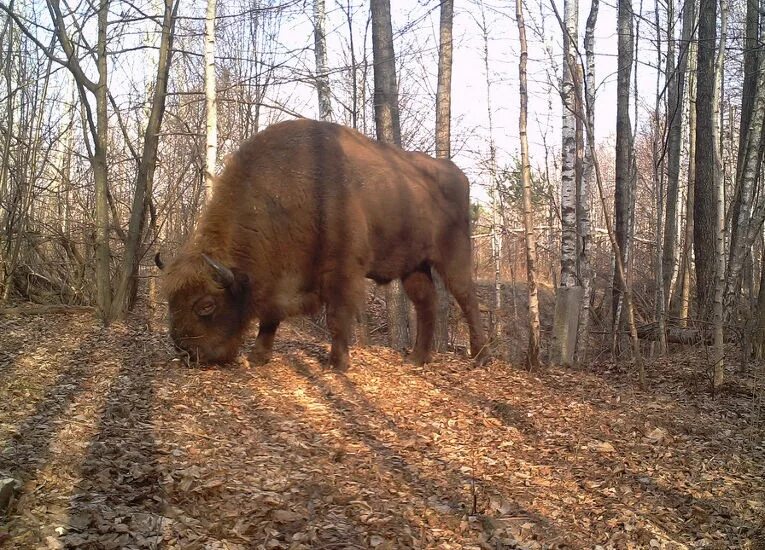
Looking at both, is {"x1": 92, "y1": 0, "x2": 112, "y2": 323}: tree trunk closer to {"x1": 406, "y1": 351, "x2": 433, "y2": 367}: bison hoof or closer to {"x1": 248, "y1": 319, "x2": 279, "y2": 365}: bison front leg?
{"x1": 248, "y1": 319, "x2": 279, "y2": 365}: bison front leg

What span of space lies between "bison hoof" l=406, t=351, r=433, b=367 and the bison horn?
2901 millimetres

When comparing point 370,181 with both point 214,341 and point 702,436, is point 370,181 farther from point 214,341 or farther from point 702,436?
point 702,436

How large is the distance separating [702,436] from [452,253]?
4.20m

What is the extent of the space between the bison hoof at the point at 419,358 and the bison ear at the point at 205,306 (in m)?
2.92

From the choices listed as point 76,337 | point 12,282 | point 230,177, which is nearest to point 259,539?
point 230,177

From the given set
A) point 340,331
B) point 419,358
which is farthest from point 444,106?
point 340,331

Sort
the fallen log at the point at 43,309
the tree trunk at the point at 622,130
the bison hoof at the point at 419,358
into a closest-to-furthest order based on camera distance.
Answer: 1. the bison hoof at the point at 419,358
2. the fallen log at the point at 43,309
3. the tree trunk at the point at 622,130

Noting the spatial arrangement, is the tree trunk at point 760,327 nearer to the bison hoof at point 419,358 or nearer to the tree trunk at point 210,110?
the bison hoof at point 419,358

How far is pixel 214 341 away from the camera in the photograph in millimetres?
6898

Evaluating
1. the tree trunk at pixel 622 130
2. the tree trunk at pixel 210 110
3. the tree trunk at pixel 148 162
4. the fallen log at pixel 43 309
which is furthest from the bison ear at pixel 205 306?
the tree trunk at pixel 622 130

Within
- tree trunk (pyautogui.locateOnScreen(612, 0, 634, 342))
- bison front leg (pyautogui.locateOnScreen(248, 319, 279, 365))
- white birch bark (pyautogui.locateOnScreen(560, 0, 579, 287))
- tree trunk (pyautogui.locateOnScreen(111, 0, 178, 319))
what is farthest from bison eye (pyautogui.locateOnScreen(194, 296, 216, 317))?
tree trunk (pyautogui.locateOnScreen(612, 0, 634, 342))

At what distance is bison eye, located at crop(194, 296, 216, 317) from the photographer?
670cm

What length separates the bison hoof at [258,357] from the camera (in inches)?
296

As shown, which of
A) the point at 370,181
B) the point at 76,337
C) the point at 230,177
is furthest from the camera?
the point at 76,337
